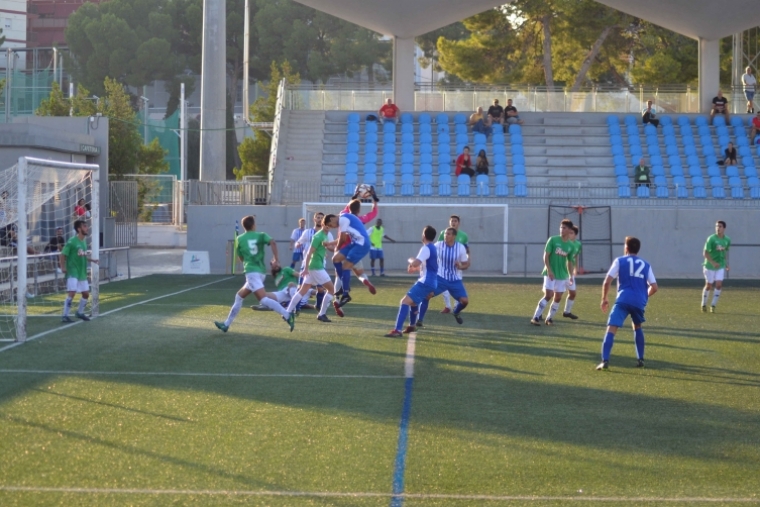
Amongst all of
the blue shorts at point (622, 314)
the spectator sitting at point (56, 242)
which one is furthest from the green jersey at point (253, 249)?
the spectator sitting at point (56, 242)

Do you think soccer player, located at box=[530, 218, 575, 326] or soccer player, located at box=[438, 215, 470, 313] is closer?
soccer player, located at box=[530, 218, 575, 326]

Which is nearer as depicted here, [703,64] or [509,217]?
[509,217]

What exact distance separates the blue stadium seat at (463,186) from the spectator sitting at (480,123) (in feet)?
11.3

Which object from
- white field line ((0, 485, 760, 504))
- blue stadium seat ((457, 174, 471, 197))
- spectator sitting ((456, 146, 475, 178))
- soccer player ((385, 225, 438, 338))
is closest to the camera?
white field line ((0, 485, 760, 504))

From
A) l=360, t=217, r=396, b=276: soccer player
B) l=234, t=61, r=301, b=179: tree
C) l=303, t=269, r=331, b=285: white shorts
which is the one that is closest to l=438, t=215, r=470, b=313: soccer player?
l=303, t=269, r=331, b=285: white shorts

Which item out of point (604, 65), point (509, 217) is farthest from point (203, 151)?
point (604, 65)

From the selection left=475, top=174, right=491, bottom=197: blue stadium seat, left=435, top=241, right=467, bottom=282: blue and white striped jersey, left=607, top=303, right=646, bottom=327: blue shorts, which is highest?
left=475, top=174, right=491, bottom=197: blue stadium seat

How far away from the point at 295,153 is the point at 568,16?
1695 centimetres

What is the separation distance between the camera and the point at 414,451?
25.2 ft

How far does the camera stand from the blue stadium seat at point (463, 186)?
101 ft

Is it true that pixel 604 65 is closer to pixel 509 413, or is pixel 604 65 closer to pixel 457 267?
pixel 457 267

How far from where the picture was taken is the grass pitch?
22.1ft

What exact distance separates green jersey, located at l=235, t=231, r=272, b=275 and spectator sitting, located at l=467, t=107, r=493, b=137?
21.5m

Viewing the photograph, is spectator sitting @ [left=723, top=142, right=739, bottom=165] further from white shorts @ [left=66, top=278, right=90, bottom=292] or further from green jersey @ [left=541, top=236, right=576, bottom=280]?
white shorts @ [left=66, top=278, right=90, bottom=292]
